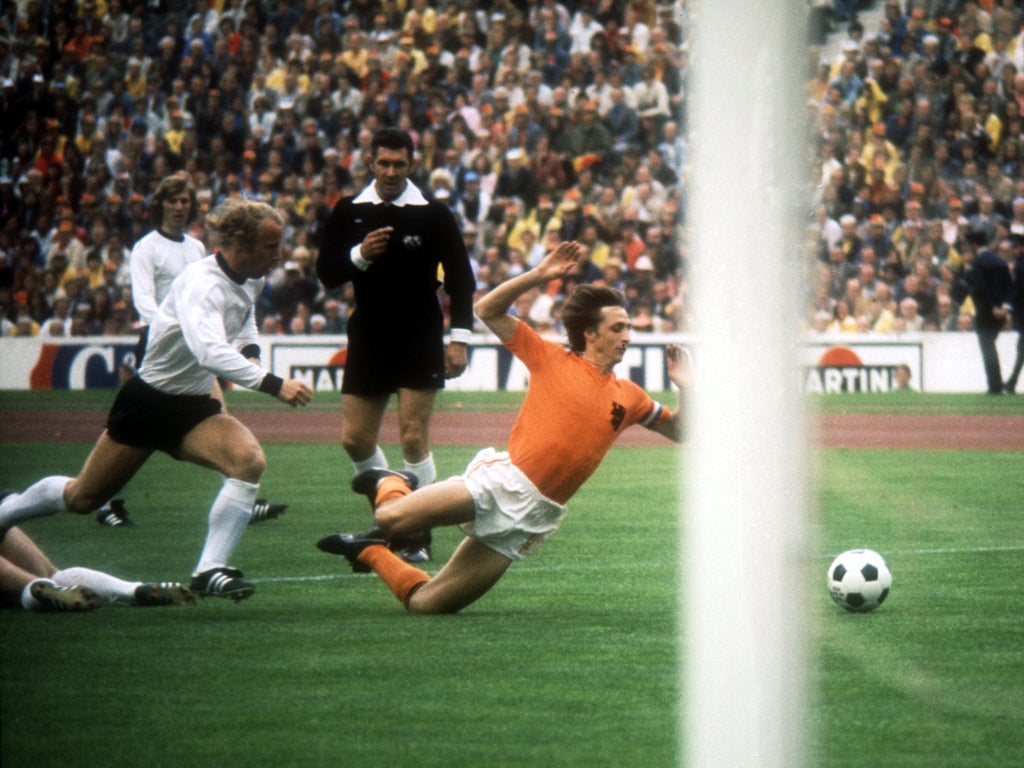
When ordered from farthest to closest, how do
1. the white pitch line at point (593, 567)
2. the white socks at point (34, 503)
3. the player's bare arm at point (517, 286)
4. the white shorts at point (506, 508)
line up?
the white pitch line at point (593, 567) < the white socks at point (34, 503) < the white shorts at point (506, 508) < the player's bare arm at point (517, 286)

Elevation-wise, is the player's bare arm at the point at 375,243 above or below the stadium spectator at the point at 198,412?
above

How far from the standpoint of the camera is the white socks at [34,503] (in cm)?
669

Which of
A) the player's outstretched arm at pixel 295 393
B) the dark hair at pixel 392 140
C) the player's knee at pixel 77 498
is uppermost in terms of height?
the dark hair at pixel 392 140

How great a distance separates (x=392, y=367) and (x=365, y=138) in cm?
1517

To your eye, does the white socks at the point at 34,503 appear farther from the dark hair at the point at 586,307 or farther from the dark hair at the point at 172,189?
the dark hair at the point at 172,189

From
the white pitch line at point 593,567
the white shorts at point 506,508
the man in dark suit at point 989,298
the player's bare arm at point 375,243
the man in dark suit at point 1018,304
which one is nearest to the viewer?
the white shorts at point 506,508

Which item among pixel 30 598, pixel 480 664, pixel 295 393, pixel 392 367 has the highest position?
pixel 295 393

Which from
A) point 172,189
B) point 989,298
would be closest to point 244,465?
point 172,189

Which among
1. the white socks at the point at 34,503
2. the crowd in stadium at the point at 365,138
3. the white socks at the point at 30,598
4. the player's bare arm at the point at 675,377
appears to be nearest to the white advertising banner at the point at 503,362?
the crowd in stadium at the point at 365,138

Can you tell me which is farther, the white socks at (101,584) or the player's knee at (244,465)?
the player's knee at (244,465)

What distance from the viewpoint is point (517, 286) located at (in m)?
6.10

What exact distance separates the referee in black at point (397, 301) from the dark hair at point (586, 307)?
1777mm

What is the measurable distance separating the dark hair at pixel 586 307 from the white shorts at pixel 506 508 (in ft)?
1.92

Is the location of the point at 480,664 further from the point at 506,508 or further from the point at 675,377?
the point at 675,377
